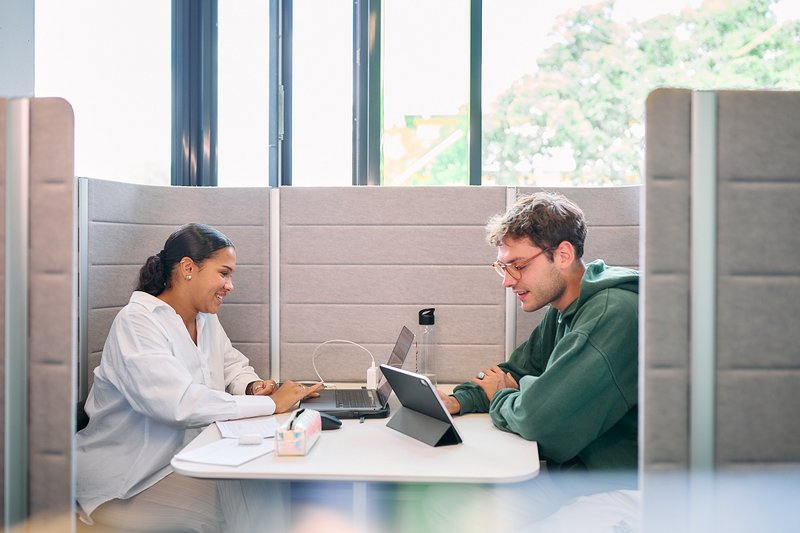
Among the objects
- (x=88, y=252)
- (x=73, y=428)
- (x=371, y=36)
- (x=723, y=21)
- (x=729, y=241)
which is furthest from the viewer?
(x=723, y=21)

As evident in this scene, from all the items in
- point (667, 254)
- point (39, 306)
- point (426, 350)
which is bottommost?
point (426, 350)

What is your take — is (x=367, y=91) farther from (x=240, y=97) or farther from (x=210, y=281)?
(x=210, y=281)

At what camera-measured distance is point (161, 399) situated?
1.78m

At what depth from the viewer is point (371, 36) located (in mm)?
2908

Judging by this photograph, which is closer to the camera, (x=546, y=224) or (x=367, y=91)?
(x=546, y=224)

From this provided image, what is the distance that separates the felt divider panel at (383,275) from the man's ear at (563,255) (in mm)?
519

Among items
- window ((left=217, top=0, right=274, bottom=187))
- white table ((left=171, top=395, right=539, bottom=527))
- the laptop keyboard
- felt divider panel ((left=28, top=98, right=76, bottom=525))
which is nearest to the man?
white table ((left=171, top=395, right=539, bottom=527))

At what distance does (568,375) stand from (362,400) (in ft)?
2.28

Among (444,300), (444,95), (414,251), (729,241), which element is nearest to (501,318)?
(444,300)

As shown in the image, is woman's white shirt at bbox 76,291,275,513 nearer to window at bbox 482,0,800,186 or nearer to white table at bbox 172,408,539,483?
white table at bbox 172,408,539,483

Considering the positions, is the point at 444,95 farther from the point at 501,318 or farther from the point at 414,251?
the point at 501,318

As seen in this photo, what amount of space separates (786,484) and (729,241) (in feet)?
1.45

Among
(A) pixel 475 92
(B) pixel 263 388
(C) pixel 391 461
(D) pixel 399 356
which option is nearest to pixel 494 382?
(D) pixel 399 356

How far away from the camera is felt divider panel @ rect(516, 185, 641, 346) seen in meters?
2.45
